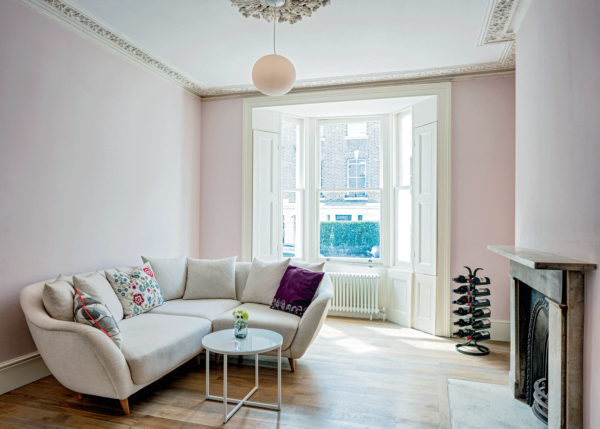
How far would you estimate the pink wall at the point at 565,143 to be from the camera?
176 centimetres

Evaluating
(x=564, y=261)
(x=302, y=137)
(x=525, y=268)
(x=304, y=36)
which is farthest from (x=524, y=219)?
(x=302, y=137)

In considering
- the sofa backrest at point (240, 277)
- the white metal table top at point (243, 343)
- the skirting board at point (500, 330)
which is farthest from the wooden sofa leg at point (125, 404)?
the skirting board at point (500, 330)

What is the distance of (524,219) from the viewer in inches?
115

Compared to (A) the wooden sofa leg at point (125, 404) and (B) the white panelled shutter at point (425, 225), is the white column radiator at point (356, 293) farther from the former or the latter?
(A) the wooden sofa leg at point (125, 404)

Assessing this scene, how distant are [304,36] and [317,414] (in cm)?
314

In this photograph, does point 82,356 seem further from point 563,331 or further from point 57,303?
point 563,331

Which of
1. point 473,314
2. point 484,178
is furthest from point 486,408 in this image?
point 484,178

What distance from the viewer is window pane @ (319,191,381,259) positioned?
5465 mm

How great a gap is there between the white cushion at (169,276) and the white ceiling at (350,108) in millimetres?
2437

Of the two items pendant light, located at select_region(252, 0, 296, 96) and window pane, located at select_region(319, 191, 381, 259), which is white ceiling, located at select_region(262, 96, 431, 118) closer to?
window pane, located at select_region(319, 191, 381, 259)

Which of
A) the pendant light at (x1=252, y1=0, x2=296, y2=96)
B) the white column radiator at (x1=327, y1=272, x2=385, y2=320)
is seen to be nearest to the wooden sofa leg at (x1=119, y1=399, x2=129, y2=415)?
the pendant light at (x1=252, y1=0, x2=296, y2=96)

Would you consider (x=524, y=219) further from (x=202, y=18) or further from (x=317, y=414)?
(x=202, y=18)

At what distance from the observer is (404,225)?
203 inches

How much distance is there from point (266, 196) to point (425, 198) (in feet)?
6.74
